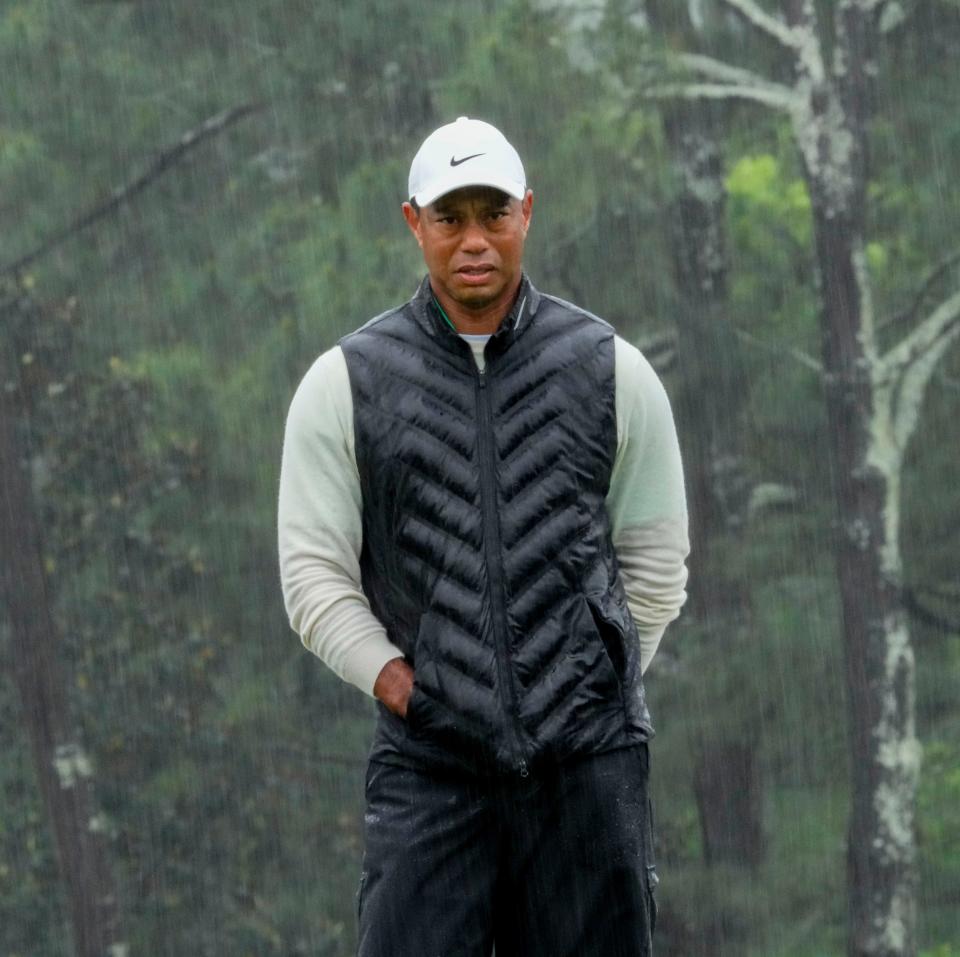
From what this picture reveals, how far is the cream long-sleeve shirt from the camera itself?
9.31 feet

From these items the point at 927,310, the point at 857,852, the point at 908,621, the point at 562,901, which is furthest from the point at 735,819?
the point at 562,901

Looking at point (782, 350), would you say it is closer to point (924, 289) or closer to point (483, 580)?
point (924, 289)

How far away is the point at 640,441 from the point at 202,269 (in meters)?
13.7

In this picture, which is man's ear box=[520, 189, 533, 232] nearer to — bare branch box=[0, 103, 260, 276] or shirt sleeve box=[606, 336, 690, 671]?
shirt sleeve box=[606, 336, 690, 671]

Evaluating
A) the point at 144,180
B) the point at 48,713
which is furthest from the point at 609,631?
the point at 144,180

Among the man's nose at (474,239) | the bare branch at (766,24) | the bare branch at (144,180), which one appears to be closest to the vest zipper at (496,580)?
the man's nose at (474,239)

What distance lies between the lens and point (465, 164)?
2811 mm

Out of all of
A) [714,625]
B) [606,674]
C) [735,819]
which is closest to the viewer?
[606,674]

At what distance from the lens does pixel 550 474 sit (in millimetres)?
2793

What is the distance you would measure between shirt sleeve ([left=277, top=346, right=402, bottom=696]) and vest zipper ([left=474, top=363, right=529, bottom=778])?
0.57ft

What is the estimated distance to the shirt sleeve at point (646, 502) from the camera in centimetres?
287

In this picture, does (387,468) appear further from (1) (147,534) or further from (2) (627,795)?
(1) (147,534)

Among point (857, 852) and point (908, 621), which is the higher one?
point (908, 621)

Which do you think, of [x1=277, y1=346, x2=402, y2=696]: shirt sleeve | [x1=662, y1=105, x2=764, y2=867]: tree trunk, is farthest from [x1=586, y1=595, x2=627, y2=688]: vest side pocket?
[x1=662, y1=105, x2=764, y2=867]: tree trunk
